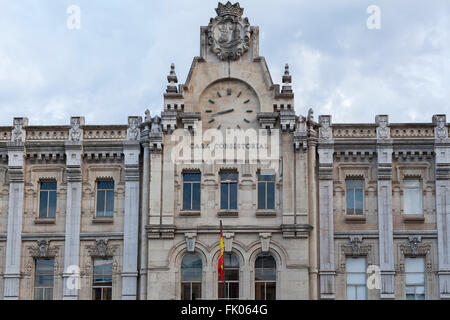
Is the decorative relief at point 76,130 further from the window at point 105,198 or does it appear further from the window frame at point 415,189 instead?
the window frame at point 415,189

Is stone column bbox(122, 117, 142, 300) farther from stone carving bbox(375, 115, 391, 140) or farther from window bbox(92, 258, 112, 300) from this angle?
stone carving bbox(375, 115, 391, 140)

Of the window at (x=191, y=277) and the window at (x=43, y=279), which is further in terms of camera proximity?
the window at (x=43, y=279)

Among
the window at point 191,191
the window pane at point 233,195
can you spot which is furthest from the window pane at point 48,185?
the window pane at point 233,195

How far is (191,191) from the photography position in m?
53.5

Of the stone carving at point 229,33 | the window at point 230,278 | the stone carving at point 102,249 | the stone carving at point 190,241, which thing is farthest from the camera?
the stone carving at point 229,33

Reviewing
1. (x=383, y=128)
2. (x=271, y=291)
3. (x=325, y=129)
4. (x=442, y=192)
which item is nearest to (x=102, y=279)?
(x=271, y=291)

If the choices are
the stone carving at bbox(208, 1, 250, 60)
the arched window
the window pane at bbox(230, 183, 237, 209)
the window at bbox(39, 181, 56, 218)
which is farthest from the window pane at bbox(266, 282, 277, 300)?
the stone carving at bbox(208, 1, 250, 60)

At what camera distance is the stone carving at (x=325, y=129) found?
54312 mm

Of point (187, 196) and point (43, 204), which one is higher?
point (187, 196)

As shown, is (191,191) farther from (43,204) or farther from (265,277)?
(43,204)

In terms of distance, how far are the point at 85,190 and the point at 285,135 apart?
11.0 meters

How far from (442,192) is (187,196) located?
43.9ft

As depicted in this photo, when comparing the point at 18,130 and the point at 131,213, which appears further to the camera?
the point at 18,130

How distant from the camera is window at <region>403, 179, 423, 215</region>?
5388 centimetres
